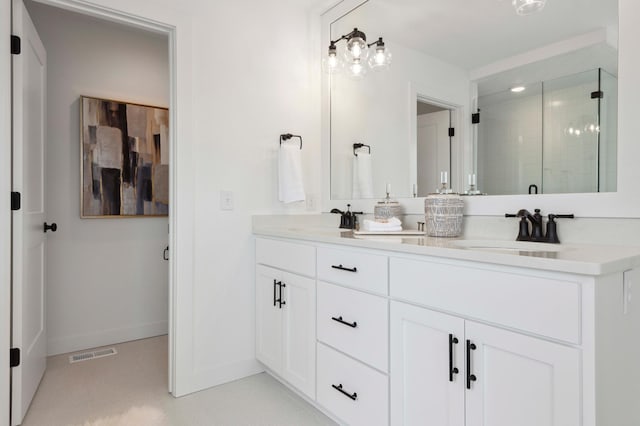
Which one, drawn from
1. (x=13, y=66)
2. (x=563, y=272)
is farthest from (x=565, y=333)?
(x=13, y=66)

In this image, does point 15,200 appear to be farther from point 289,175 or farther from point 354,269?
point 354,269

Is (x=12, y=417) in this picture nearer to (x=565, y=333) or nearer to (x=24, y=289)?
(x=24, y=289)

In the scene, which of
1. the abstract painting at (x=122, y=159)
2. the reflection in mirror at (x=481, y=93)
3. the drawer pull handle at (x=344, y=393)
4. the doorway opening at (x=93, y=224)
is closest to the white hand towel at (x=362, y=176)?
the reflection in mirror at (x=481, y=93)

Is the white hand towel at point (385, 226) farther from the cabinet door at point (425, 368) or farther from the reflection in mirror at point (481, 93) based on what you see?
the cabinet door at point (425, 368)

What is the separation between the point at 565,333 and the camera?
976 millimetres

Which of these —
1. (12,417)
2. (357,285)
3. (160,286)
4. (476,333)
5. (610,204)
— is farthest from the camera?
(160,286)

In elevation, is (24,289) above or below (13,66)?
below

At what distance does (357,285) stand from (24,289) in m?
1.66

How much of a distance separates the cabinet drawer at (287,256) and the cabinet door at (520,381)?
2.89 feet

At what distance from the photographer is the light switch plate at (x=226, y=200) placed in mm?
2277

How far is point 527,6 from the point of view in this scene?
5.21ft

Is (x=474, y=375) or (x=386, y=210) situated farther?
(x=386, y=210)

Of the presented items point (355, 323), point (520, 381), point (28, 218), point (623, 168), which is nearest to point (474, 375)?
point (520, 381)

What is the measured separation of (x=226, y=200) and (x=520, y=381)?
5.71 feet
